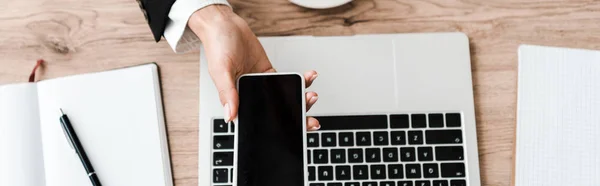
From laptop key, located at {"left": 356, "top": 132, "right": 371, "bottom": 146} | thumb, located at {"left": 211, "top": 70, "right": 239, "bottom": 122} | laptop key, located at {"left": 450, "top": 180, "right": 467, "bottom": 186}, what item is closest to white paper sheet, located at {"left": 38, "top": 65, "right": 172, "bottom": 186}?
thumb, located at {"left": 211, "top": 70, "right": 239, "bottom": 122}

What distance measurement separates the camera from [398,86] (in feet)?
2.05

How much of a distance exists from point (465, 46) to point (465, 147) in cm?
12

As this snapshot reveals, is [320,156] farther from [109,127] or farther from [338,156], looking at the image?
[109,127]

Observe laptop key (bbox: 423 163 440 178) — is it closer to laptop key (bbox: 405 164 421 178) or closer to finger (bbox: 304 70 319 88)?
laptop key (bbox: 405 164 421 178)

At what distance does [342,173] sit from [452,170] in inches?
5.0

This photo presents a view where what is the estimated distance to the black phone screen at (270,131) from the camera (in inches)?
20.3

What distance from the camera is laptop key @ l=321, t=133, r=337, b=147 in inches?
23.8

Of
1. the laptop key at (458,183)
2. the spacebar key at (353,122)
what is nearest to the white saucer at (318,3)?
the spacebar key at (353,122)

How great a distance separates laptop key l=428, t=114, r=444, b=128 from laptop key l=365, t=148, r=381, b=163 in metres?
0.07

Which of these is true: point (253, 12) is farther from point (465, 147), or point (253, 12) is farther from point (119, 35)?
point (465, 147)

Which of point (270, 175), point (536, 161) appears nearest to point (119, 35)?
point (270, 175)

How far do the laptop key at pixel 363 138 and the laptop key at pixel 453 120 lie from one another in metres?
0.09

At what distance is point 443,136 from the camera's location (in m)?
0.60

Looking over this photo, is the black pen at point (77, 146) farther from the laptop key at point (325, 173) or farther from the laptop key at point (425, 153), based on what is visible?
the laptop key at point (425, 153)
